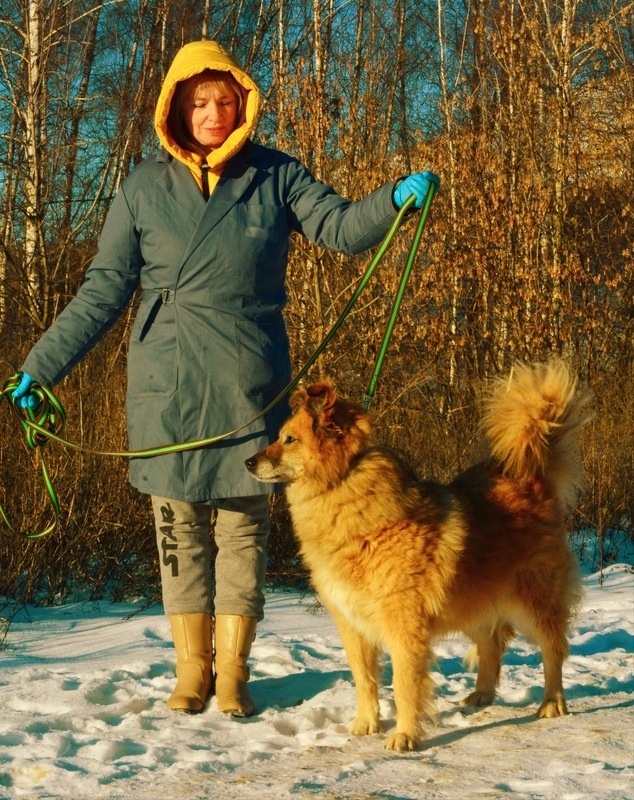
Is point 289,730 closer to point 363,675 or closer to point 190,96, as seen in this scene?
point 363,675

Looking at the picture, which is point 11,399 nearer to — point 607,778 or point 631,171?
point 607,778

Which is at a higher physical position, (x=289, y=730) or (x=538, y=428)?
(x=538, y=428)

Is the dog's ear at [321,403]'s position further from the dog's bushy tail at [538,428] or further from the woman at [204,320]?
the dog's bushy tail at [538,428]

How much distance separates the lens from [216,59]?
11.9 ft

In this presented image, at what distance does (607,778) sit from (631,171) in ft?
32.1

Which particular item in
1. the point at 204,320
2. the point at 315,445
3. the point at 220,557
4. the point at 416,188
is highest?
the point at 416,188

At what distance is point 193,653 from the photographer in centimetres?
381

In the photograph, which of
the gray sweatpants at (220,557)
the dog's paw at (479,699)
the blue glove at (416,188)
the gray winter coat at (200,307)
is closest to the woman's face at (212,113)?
the gray winter coat at (200,307)

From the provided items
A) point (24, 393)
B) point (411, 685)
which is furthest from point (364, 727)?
point (24, 393)

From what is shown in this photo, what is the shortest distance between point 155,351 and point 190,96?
39.8 inches

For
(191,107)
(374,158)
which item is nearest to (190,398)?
(191,107)

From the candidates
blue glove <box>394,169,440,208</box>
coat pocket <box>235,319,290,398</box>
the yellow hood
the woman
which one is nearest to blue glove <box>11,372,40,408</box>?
the woman

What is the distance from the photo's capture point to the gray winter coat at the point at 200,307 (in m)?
3.63

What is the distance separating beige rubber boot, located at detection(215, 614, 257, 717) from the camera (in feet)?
12.3
